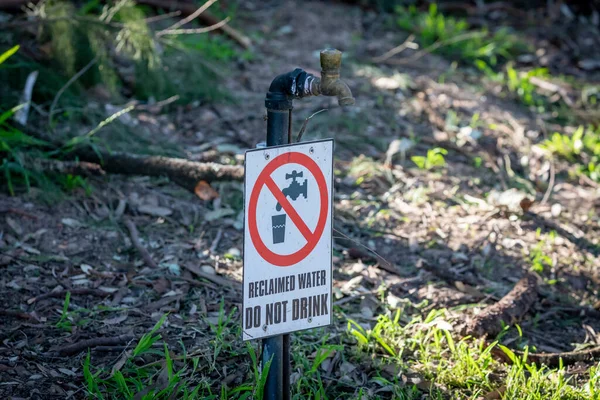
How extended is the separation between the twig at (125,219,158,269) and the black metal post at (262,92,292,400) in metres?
1.37

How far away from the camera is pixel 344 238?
353 centimetres

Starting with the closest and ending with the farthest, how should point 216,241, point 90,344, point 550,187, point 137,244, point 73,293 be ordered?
1. point 90,344
2. point 73,293
3. point 137,244
4. point 216,241
5. point 550,187

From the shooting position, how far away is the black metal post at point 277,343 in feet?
7.87

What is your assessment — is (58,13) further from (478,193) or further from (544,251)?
(544,251)

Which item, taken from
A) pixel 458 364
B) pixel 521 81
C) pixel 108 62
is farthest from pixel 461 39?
pixel 458 364

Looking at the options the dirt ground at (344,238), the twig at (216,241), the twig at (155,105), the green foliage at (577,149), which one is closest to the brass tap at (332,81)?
the dirt ground at (344,238)

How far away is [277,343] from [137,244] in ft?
5.19

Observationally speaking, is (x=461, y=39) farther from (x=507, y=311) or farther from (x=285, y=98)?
(x=285, y=98)

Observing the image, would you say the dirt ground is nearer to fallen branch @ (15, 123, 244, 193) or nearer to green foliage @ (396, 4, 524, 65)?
fallen branch @ (15, 123, 244, 193)

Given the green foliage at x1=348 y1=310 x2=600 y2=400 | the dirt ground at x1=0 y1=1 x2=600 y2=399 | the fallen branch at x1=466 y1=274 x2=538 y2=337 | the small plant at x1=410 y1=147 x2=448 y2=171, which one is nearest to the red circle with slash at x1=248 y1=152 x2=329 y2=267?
the dirt ground at x1=0 y1=1 x2=600 y2=399

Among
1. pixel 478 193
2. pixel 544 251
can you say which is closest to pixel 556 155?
pixel 478 193

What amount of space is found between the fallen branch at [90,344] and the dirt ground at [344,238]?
0.06 ft

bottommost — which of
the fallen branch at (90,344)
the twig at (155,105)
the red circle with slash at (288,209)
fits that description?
the fallen branch at (90,344)

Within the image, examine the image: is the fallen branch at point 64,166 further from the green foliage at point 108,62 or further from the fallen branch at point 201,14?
the fallen branch at point 201,14
